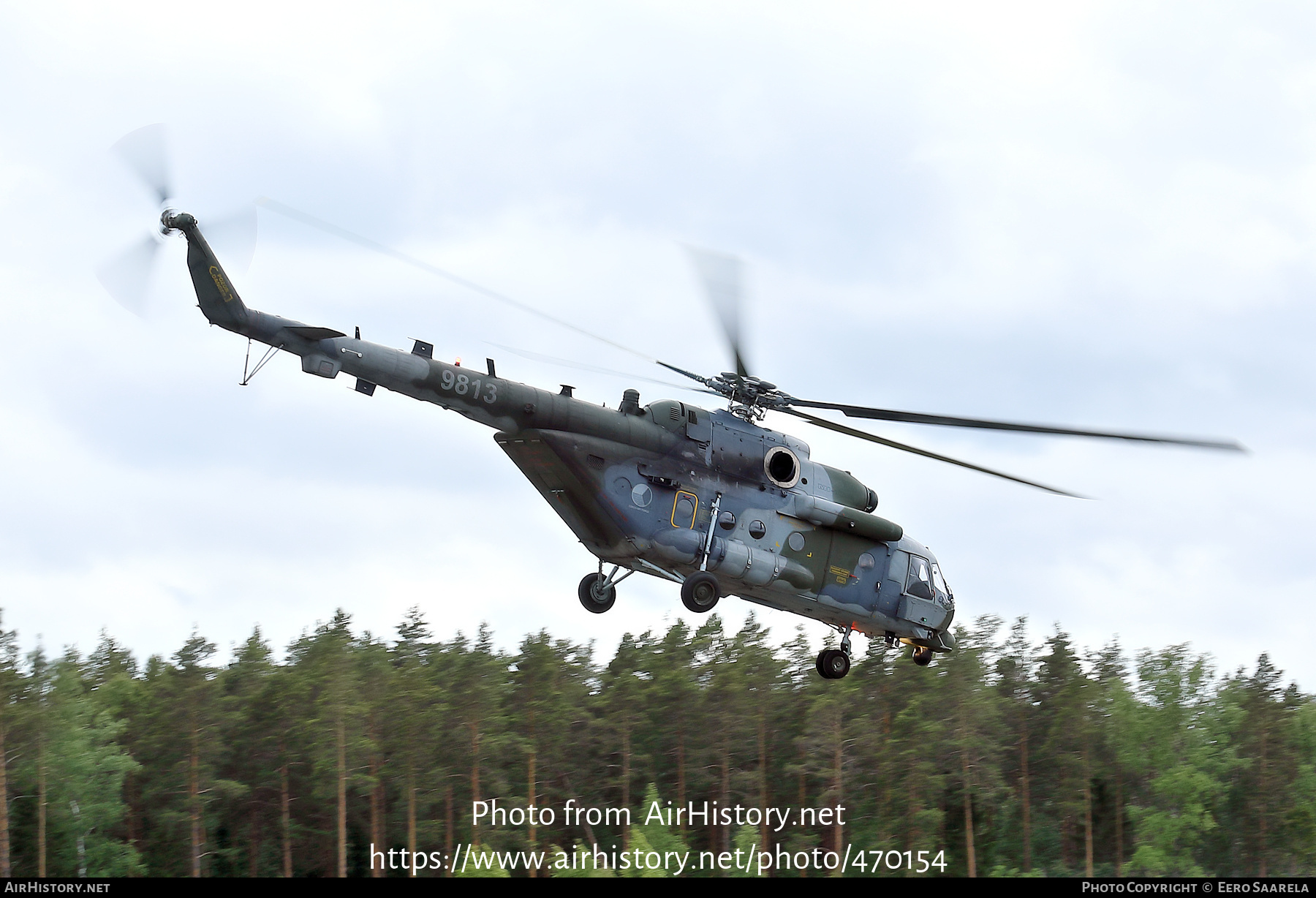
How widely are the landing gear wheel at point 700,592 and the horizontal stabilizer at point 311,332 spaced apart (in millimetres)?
7377

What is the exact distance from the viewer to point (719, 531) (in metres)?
24.5

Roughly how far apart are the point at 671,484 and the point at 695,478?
0.54 metres

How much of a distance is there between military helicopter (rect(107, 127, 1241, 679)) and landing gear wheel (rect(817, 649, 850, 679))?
759 mm

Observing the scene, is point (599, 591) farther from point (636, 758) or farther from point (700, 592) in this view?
point (636, 758)

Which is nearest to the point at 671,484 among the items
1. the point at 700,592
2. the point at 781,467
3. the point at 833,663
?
the point at 700,592

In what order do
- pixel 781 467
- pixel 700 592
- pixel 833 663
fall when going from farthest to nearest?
pixel 833 663 < pixel 781 467 < pixel 700 592

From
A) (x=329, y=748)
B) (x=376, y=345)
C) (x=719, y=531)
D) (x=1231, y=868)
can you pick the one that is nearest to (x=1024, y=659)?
(x=1231, y=868)

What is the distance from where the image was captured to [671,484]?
2420cm

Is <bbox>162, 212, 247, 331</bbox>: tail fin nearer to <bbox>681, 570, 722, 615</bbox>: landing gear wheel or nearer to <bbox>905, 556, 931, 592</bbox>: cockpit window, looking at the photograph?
<bbox>681, 570, 722, 615</bbox>: landing gear wheel

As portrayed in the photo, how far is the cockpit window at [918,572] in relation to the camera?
27.3m

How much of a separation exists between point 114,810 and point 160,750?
2.68m

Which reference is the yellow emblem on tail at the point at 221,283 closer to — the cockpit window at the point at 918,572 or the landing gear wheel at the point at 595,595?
the landing gear wheel at the point at 595,595

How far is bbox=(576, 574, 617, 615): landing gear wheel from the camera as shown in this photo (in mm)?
24516

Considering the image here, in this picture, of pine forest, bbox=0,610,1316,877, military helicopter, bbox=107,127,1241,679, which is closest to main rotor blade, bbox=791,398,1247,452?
military helicopter, bbox=107,127,1241,679
